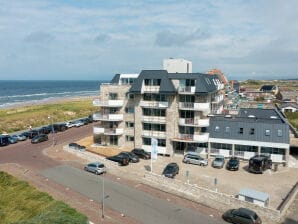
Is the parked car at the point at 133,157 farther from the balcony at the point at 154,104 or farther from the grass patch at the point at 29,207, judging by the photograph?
the grass patch at the point at 29,207

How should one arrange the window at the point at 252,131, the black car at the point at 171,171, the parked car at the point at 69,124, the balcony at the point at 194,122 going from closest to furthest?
the black car at the point at 171,171
the window at the point at 252,131
the balcony at the point at 194,122
the parked car at the point at 69,124

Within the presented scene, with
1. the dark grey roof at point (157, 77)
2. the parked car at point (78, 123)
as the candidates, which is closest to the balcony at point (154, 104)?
the dark grey roof at point (157, 77)

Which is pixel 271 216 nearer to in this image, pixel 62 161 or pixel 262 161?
pixel 262 161

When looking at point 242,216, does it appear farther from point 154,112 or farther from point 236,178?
point 154,112

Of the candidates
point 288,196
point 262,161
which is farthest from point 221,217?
point 262,161

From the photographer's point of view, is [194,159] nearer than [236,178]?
No

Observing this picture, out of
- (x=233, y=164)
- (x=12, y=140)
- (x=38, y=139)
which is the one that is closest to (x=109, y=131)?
(x=38, y=139)
